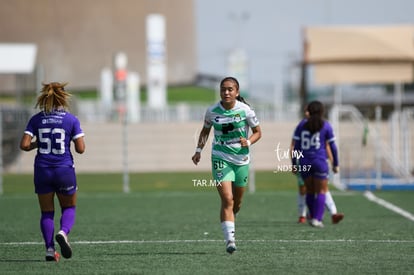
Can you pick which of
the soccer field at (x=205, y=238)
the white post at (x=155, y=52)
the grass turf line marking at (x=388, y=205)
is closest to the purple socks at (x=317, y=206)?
the soccer field at (x=205, y=238)

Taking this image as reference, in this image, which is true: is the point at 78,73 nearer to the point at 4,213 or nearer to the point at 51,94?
the point at 4,213

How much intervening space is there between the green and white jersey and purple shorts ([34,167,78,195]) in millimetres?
1840

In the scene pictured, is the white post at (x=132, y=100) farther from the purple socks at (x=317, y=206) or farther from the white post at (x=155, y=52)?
the purple socks at (x=317, y=206)

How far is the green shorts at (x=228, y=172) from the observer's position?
1334 cm

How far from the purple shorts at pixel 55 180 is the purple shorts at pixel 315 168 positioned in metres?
5.89

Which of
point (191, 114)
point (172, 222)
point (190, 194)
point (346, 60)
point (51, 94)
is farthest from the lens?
point (191, 114)

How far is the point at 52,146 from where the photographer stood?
1251 cm

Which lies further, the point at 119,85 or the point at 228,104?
the point at 119,85

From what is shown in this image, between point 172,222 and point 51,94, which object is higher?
point 51,94

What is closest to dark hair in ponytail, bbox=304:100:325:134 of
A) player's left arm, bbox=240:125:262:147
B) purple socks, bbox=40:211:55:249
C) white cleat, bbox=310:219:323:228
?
white cleat, bbox=310:219:323:228

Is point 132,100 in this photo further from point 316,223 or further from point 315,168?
point 316,223

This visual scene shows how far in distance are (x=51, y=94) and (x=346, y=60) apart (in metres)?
29.3

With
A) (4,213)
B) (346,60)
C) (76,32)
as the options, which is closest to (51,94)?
(4,213)

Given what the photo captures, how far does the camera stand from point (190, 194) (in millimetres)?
28188
